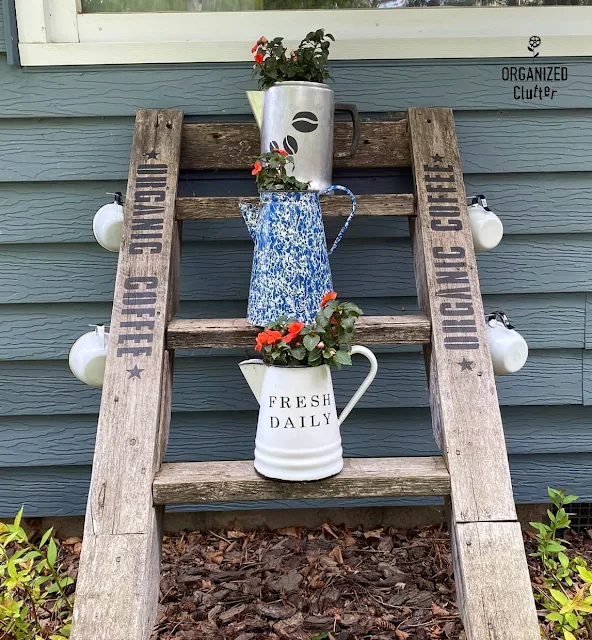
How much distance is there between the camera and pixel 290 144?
4.02 ft

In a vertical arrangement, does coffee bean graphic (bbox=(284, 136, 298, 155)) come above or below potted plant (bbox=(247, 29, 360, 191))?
below

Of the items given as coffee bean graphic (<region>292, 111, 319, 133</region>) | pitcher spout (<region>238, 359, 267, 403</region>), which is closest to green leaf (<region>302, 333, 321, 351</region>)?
pitcher spout (<region>238, 359, 267, 403</region>)

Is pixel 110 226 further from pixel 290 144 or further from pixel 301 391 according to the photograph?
pixel 301 391

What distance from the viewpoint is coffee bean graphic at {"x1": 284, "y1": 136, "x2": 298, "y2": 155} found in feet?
4.01

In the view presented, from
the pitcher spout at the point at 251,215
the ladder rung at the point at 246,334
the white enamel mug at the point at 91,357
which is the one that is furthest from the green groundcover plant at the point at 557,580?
the white enamel mug at the point at 91,357

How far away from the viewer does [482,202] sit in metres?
1.38

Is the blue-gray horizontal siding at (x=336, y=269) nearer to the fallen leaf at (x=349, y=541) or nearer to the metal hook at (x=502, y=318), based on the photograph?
the metal hook at (x=502, y=318)

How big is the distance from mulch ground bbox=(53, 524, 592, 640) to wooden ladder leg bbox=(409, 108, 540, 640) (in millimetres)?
567

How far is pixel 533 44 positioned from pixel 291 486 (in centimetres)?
120

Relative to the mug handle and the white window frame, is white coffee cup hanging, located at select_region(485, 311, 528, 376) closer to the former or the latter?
the mug handle

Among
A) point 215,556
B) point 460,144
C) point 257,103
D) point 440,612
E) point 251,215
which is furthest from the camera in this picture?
point 215,556

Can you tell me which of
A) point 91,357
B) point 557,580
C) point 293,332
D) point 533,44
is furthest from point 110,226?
point 557,580

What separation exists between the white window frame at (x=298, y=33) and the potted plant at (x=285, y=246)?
0.54m

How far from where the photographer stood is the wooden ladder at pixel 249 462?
0.89m
